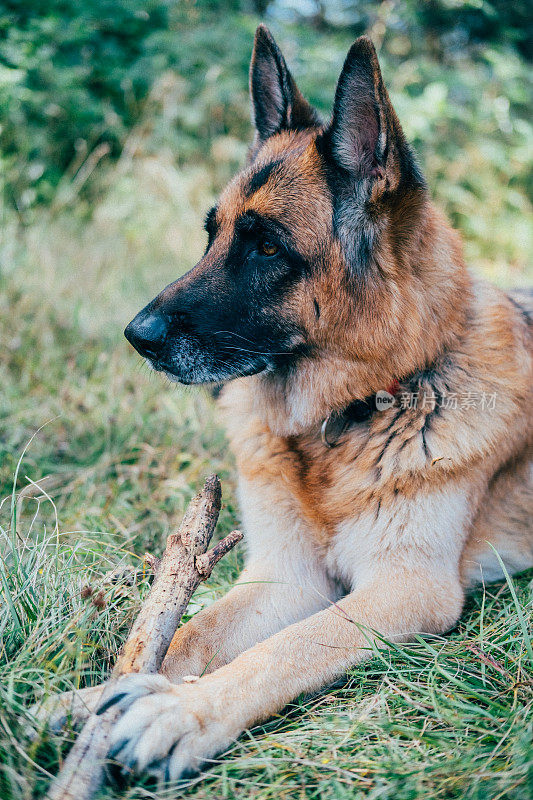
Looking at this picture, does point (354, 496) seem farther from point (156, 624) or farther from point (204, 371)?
point (156, 624)

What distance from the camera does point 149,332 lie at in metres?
2.41

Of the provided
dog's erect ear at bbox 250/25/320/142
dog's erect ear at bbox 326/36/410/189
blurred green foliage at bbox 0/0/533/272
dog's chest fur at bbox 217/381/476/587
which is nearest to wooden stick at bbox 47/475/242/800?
dog's chest fur at bbox 217/381/476/587

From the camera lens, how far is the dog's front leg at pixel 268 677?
1614 millimetres

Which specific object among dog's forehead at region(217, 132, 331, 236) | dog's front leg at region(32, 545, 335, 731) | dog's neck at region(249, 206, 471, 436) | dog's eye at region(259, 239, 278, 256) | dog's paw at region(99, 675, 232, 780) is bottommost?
dog's front leg at region(32, 545, 335, 731)

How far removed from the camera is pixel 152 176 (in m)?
6.89

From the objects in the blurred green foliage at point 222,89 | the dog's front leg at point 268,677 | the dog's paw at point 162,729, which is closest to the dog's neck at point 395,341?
the dog's front leg at point 268,677

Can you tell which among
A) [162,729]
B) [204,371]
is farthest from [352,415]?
[162,729]

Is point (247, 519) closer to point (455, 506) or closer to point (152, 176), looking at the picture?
point (455, 506)

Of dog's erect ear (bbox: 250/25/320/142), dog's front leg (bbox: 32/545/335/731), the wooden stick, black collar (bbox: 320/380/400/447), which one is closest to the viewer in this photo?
the wooden stick

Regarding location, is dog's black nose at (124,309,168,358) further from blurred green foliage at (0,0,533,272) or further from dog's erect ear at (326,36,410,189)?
blurred green foliage at (0,0,533,272)

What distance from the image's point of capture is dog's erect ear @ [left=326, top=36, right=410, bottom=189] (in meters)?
2.13

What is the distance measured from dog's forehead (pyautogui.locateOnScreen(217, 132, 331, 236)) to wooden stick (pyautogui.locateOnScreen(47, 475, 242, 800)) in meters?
1.07

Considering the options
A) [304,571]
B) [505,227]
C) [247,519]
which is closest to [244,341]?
[247,519]

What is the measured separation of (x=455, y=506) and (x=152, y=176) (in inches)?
224
